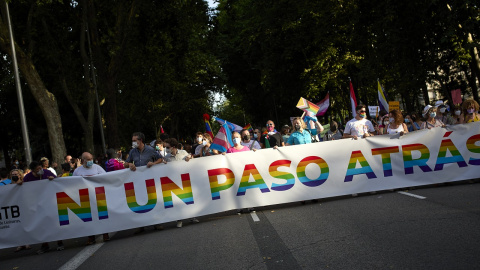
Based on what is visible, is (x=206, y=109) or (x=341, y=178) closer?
(x=341, y=178)

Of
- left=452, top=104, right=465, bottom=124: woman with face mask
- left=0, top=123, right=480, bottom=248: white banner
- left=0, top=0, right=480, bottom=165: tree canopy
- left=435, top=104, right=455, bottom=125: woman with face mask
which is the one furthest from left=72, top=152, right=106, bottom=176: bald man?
left=0, top=0, right=480, bottom=165: tree canopy

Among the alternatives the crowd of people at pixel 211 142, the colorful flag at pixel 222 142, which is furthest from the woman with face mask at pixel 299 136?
the colorful flag at pixel 222 142

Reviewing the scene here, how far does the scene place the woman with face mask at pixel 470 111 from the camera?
41.9ft

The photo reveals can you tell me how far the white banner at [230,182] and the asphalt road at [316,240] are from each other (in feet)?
1.06

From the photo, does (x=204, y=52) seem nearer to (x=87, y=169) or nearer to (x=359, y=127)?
(x=359, y=127)

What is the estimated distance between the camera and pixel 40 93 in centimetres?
2012

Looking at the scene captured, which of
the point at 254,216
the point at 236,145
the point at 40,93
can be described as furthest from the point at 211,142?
the point at 40,93

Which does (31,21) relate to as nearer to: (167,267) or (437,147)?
(437,147)

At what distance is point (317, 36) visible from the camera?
3195cm

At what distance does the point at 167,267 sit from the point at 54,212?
4.38 meters

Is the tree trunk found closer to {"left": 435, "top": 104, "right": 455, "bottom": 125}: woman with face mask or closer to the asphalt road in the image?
the asphalt road

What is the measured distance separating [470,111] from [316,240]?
6789 mm

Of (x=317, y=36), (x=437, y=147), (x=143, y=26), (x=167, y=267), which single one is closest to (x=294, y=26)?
(x=317, y=36)

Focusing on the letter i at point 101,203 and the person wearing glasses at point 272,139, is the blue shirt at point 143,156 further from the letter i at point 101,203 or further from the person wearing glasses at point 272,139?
the person wearing glasses at point 272,139
